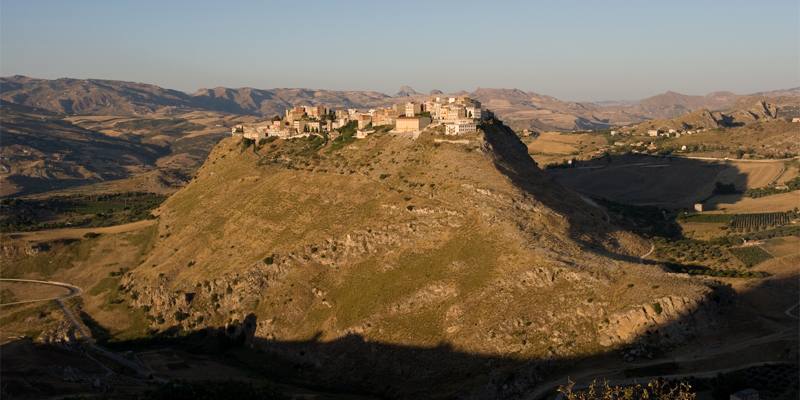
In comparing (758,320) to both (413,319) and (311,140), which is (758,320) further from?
(311,140)

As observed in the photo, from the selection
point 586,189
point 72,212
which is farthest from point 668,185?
point 72,212

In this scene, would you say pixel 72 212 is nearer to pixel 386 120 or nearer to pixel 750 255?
pixel 386 120

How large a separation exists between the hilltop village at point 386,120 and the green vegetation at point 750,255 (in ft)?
160

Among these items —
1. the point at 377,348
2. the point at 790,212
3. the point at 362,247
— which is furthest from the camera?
the point at 790,212

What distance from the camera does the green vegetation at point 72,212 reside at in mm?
150875

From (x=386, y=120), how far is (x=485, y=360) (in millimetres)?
76551

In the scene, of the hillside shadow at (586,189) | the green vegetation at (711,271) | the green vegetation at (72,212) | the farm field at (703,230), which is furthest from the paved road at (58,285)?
the farm field at (703,230)

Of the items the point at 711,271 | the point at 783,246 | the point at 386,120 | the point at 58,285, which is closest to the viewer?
the point at 711,271

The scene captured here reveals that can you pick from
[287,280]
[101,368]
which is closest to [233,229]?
[287,280]

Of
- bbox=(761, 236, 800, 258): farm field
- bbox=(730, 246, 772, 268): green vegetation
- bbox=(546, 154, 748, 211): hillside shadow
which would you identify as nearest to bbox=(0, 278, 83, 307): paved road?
bbox=(730, 246, 772, 268): green vegetation

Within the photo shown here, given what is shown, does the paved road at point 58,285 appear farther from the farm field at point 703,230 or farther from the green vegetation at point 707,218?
the green vegetation at point 707,218

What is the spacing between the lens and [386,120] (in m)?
140

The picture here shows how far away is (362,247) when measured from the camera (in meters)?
95.6

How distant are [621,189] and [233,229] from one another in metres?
118
